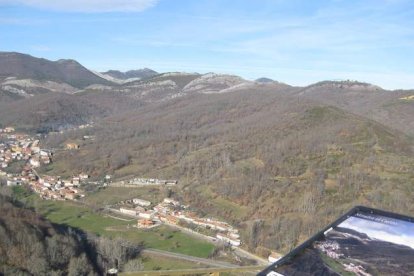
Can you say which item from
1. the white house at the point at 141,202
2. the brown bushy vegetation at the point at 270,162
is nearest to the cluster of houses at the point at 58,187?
the brown bushy vegetation at the point at 270,162

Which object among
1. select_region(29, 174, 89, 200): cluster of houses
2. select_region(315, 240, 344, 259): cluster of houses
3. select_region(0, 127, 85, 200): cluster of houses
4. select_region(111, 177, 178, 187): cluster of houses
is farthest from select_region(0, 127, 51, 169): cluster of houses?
select_region(315, 240, 344, 259): cluster of houses

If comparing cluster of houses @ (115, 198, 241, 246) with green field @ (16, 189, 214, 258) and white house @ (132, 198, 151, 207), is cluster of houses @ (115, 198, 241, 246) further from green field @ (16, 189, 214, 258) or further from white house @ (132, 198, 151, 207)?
green field @ (16, 189, 214, 258)

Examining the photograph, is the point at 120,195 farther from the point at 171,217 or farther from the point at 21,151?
the point at 21,151

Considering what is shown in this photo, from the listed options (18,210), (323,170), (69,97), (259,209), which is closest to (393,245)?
(18,210)

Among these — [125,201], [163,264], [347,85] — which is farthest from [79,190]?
[347,85]

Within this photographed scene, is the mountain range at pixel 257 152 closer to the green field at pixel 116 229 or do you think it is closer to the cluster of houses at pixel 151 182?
the cluster of houses at pixel 151 182

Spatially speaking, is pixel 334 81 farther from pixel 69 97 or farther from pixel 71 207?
pixel 71 207
